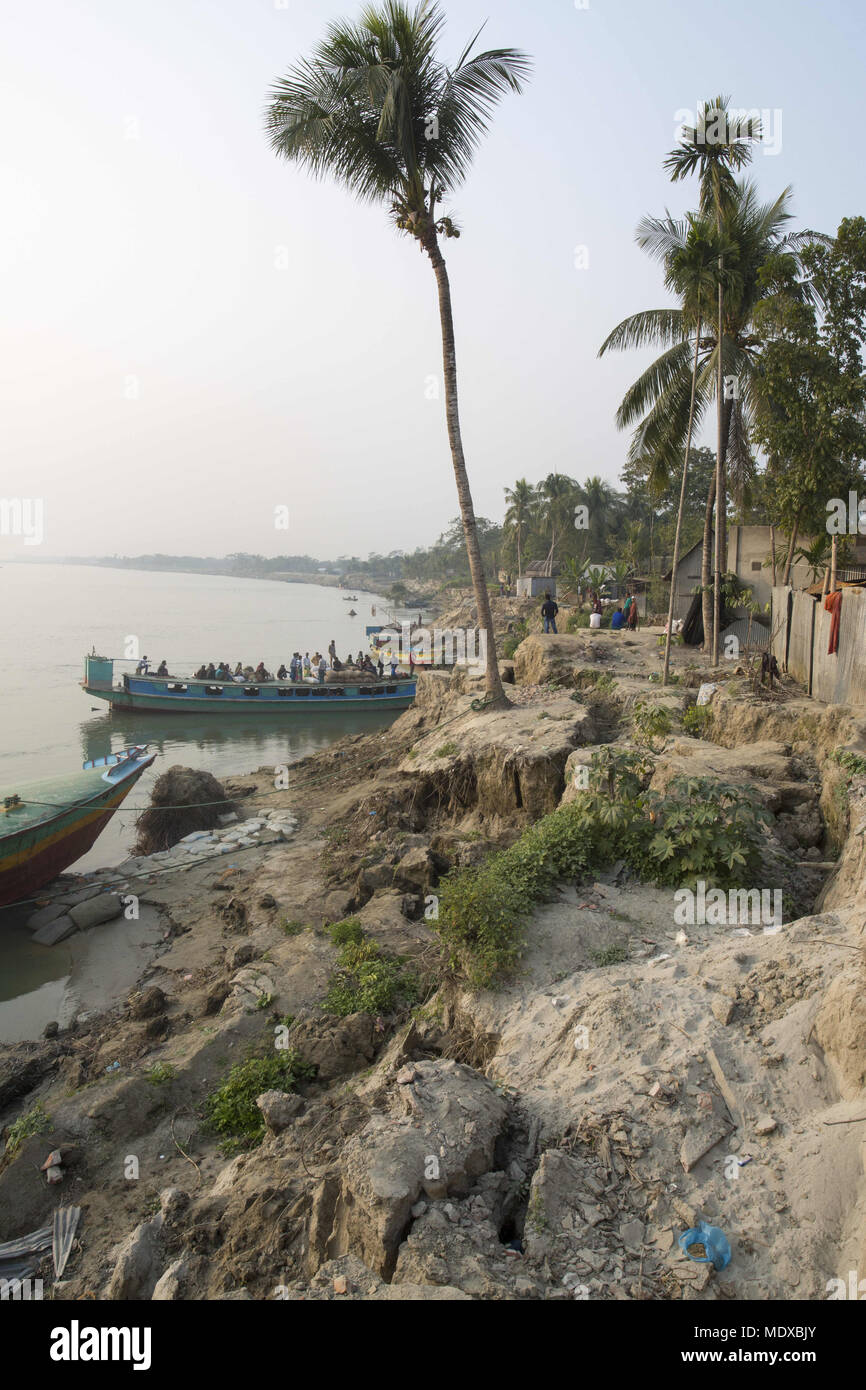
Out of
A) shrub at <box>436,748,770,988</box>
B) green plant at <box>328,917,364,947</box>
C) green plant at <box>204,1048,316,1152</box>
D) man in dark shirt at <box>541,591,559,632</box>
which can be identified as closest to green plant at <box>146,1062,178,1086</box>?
green plant at <box>204,1048,316,1152</box>

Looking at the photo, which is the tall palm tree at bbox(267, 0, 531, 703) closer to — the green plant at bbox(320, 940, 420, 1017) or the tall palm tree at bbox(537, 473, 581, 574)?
the green plant at bbox(320, 940, 420, 1017)

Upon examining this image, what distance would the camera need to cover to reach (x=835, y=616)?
407 inches

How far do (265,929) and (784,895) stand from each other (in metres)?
6.21

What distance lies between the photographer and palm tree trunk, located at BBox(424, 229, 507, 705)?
40.4ft

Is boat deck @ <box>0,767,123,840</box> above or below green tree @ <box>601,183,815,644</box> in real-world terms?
below

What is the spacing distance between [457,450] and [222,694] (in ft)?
59.2

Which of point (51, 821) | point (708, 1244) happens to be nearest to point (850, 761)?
point (708, 1244)

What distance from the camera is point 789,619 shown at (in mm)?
12555

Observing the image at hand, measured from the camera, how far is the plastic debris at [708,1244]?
3512 mm

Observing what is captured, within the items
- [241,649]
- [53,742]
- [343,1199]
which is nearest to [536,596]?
[241,649]

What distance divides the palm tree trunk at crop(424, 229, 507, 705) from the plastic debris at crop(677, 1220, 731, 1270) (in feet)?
31.8

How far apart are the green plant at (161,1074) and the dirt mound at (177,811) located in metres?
7.89

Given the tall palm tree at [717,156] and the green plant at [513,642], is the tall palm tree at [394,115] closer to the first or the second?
the tall palm tree at [717,156]

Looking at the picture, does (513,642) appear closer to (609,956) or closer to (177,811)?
(177,811)
